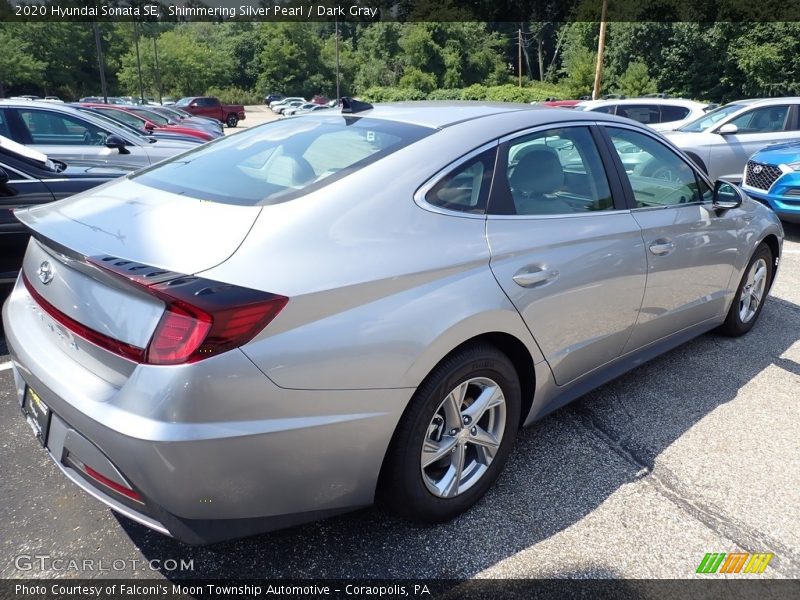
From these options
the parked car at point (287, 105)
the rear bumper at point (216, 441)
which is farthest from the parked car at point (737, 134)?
the parked car at point (287, 105)

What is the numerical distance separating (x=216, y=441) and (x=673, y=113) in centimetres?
1158

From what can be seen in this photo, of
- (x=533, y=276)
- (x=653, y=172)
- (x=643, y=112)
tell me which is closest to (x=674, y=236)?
(x=653, y=172)

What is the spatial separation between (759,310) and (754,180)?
4.18m

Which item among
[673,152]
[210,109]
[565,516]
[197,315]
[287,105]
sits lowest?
[287,105]

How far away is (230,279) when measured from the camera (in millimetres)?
1742

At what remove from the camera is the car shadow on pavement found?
2.19 m

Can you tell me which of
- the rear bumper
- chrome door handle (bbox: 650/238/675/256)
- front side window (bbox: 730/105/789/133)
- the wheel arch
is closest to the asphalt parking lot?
the rear bumper

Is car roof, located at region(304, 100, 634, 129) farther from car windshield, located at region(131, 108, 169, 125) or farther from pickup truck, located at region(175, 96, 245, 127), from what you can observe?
pickup truck, located at region(175, 96, 245, 127)

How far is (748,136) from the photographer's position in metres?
9.59

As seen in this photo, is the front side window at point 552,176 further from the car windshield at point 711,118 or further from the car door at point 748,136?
the car windshield at point 711,118

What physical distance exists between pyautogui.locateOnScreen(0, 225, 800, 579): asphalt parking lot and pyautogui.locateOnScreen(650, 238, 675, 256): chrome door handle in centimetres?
87

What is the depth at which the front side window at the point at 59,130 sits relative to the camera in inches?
305

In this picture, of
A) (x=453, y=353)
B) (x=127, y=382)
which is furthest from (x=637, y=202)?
(x=127, y=382)
